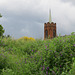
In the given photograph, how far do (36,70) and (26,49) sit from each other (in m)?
4.14

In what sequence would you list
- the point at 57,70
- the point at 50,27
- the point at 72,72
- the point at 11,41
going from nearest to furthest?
the point at 72,72
the point at 57,70
the point at 11,41
the point at 50,27

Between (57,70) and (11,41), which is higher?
(11,41)

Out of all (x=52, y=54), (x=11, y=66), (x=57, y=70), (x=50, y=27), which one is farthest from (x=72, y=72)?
(x=50, y=27)

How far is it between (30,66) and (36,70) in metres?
0.26

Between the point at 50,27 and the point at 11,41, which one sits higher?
the point at 50,27

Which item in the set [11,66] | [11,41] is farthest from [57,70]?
[11,41]

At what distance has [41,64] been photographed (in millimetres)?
4211

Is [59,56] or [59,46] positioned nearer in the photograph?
[59,56]

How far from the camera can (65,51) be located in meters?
4.00

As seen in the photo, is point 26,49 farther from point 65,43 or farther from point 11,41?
point 65,43

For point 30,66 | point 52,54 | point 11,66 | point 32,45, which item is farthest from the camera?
point 32,45

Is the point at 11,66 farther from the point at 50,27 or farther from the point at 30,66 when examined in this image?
the point at 50,27

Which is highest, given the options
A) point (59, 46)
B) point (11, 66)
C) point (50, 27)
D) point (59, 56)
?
point (50, 27)

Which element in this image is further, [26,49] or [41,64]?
[26,49]
